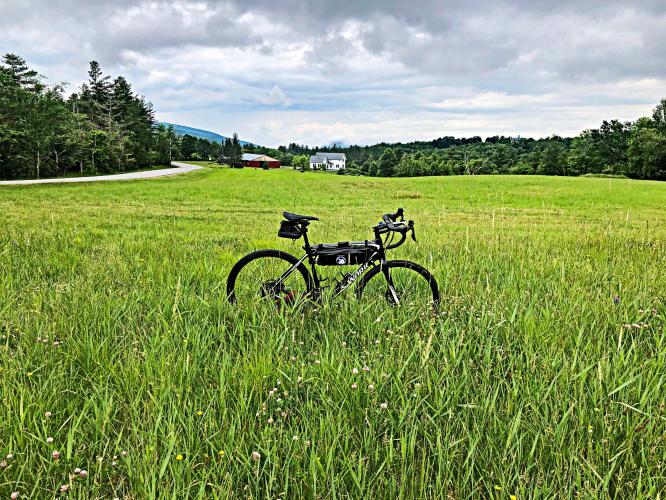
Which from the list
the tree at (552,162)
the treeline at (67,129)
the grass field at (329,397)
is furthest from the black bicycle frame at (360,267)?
the tree at (552,162)

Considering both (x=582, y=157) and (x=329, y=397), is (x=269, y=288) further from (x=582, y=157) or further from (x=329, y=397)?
(x=582, y=157)

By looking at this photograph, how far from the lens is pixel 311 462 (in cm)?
197

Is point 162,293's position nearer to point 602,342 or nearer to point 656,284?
point 602,342

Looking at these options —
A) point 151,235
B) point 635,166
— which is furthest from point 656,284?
point 635,166

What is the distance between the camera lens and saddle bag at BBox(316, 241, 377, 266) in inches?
156

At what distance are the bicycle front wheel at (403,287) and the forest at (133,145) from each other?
10622mm

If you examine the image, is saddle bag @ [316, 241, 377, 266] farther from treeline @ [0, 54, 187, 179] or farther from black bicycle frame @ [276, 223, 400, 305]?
treeline @ [0, 54, 187, 179]

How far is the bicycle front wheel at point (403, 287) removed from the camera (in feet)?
13.0

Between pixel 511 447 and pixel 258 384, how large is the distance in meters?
1.35

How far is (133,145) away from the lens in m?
60.1

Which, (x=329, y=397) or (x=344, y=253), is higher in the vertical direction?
(x=344, y=253)

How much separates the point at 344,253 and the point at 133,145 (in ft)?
207

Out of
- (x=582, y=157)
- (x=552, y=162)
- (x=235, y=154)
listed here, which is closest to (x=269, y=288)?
(x=552, y=162)

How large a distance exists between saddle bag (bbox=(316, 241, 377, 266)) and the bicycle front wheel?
0.50 feet
